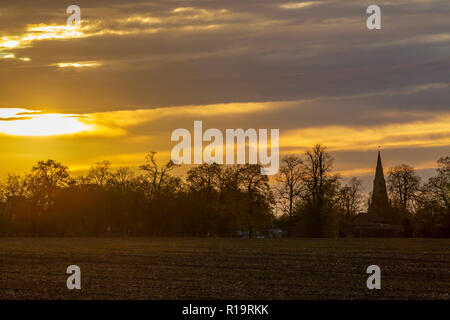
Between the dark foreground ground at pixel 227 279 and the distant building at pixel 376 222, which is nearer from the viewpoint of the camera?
the dark foreground ground at pixel 227 279

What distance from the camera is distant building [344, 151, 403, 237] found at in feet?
388

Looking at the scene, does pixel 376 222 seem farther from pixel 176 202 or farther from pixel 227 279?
pixel 227 279

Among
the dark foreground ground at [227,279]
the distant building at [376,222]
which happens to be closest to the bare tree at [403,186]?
the distant building at [376,222]

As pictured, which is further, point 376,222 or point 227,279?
point 376,222

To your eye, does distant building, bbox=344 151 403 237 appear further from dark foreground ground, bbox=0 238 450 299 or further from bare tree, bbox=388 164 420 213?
dark foreground ground, bbox=0 238 450 299

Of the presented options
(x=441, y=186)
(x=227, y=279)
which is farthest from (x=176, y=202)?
(x=227, y=279)

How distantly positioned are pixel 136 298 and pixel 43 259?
82.8 ft

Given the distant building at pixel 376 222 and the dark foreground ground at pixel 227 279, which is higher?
the distant building at pixel 376 222

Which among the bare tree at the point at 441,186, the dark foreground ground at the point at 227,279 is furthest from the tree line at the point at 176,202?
the dark foreground ground at the point at 227,279

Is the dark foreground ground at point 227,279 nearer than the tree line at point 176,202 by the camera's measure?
Yes

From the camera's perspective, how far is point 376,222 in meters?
144

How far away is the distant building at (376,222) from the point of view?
118 metres

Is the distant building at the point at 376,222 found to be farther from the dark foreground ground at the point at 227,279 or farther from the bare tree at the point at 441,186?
the dark foreground ground at the point at 227,279

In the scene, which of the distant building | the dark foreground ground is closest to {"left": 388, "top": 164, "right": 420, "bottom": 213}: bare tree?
the distant building
